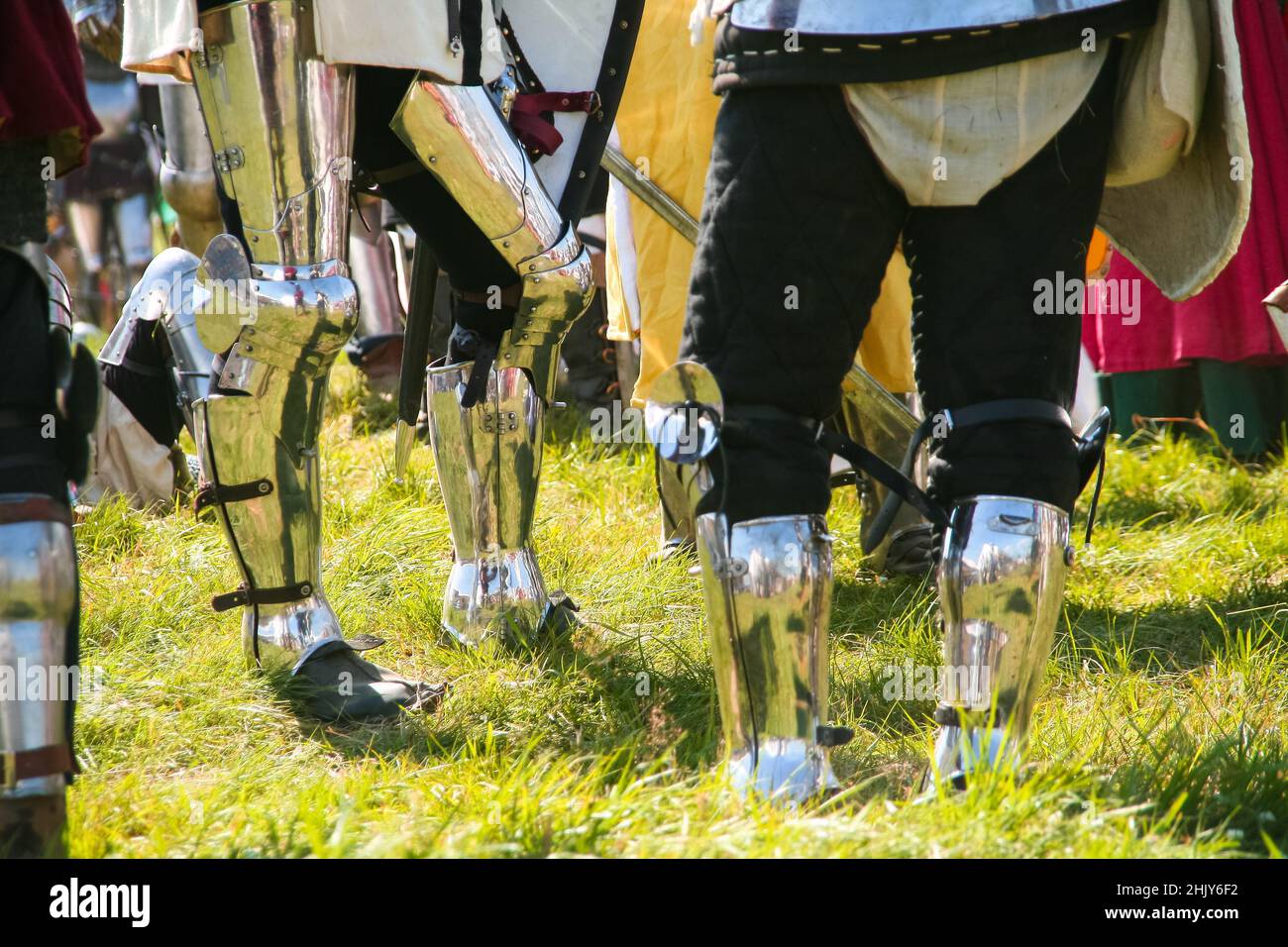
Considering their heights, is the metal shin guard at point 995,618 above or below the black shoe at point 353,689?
above

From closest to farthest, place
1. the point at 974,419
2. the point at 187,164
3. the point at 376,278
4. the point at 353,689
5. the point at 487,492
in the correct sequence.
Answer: the point at 974,419, the point at 353,689, the point at 487,492, the point at 187,164, the point at 376,278

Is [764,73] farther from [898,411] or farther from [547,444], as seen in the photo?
[547,444]

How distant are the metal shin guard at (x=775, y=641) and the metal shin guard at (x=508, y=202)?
89cm

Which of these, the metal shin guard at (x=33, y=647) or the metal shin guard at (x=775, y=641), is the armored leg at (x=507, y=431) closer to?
the metal shin guard at (x=775, y=641)

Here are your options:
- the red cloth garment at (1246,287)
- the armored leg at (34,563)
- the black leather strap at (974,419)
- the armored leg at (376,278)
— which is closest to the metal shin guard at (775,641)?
the black leather strap at (974,419)

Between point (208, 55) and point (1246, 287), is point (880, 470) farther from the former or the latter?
point (1246, 287)

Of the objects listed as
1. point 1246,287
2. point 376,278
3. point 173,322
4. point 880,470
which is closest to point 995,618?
point 880,470

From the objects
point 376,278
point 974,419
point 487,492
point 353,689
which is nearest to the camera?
point 974,419

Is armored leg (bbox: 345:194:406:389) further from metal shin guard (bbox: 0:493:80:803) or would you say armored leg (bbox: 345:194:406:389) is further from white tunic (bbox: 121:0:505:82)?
metal shin guard (bbox: 0:493:80:803)

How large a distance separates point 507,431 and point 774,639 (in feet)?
3.58

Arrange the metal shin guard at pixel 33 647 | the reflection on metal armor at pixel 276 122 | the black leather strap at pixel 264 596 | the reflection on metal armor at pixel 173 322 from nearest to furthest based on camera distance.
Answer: the metal shin guard at pixel 33 647 → the reflection on metal armor at pixel 276 122 → the black leather strap at pixel 264 596 → the reflection on metal armor at pixel 173 322

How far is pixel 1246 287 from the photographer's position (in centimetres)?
380

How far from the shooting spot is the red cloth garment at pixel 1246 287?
137 inches

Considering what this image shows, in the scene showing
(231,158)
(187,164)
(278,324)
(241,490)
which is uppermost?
(187,164)
